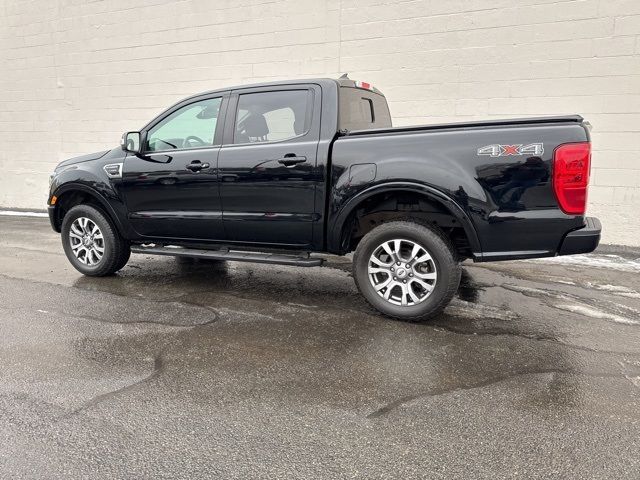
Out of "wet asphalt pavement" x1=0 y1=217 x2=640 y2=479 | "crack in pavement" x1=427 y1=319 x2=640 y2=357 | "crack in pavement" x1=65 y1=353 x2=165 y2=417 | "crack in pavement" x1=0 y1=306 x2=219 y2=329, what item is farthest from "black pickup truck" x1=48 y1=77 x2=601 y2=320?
"crack in pavement" x1=65 y1=353 x2=165 y2=417

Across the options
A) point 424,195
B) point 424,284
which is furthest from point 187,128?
point 424,284

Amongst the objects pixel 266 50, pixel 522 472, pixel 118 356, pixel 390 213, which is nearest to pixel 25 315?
pixel 118 356

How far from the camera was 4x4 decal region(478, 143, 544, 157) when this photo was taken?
3612mm

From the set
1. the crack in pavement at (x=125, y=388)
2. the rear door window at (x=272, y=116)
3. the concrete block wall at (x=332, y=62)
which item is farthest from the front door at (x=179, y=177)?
the concrete block wall at (x=332, y=62)

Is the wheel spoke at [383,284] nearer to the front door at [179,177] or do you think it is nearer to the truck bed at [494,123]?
the truck bed at [494,123]

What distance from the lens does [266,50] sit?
8.80 metres

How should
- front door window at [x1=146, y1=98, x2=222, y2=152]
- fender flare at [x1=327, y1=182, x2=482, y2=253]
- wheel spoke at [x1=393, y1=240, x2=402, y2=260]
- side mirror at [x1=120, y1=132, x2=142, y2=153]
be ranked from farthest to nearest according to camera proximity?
side mirror at [x1=120, y1=132, x2=142, y2=153], front door window at [x1=146, y1=98, x2=222, y2=152], wheel spoke at [x1=393, y1=240, x2=402, y2=260], fender flare at [x1=327, y1=182, x2=482, y2=253]

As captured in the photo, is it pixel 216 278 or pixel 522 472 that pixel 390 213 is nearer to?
pixel 216 278

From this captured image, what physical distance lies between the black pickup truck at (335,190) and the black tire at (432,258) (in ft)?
0.04

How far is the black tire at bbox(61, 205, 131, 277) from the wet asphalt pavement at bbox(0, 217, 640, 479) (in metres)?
0.29

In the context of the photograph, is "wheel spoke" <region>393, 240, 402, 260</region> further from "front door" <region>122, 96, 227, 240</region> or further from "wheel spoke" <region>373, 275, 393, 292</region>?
"front door" <region>122, 96, 227, 240</region>

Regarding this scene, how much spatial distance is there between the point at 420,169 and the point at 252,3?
249 inches

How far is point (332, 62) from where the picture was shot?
327 inches

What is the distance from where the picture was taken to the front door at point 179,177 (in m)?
4.83
